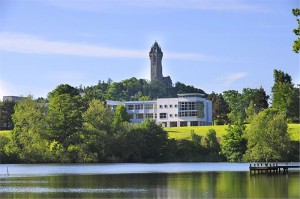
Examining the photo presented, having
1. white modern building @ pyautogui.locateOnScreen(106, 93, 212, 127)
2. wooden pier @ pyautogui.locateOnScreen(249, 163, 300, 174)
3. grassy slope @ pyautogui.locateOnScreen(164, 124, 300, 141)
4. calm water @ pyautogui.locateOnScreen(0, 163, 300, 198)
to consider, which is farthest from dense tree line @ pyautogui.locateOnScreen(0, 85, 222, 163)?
white modern building @ pyautogui.locateOnScreen(106, 93, 212, 127)

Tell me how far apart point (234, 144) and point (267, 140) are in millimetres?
6850

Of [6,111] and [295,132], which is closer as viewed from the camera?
[295,132]

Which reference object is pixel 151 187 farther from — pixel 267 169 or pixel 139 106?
pixel 139 106

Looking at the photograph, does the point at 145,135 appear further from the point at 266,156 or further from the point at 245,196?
the point at 245,196

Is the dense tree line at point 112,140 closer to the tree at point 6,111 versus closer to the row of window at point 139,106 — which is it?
the tree at point 6,111

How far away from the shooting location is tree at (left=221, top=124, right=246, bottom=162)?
98.4m

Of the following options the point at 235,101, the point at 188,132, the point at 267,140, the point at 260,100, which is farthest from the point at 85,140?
the point at 235,101

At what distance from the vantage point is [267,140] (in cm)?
9350

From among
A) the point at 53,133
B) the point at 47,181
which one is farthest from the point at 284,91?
the point at 47,181

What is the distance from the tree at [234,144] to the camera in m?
98.4

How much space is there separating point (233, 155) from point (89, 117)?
76.1ft

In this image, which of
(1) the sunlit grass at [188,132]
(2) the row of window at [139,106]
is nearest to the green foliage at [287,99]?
(1) the sunlit grass at [188,132]

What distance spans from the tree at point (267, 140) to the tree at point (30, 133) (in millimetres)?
30374

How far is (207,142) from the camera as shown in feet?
344
